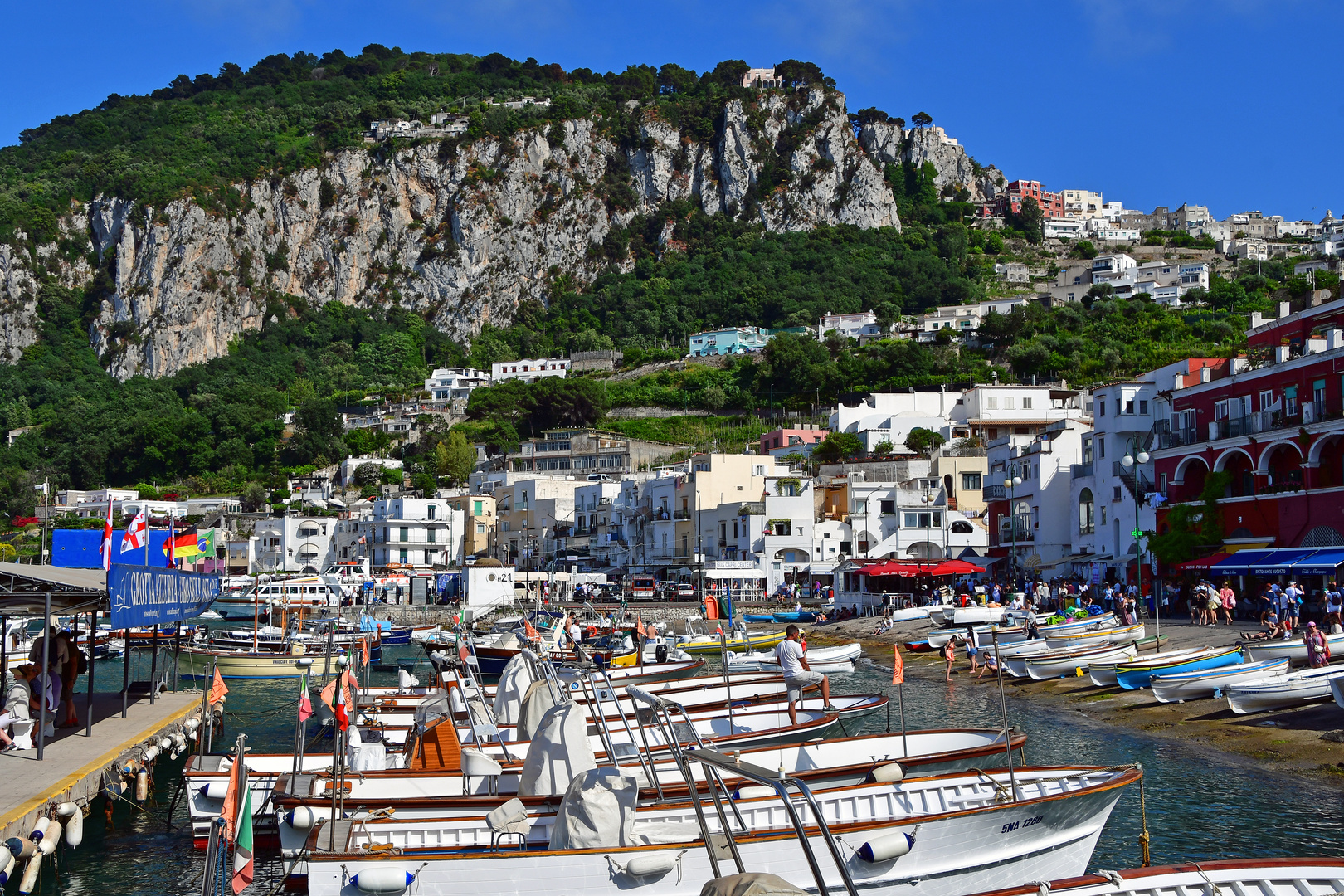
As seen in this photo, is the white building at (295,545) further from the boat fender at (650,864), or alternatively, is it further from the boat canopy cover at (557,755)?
the boat fender at (650,864)

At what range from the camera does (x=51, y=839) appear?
14.9 meters

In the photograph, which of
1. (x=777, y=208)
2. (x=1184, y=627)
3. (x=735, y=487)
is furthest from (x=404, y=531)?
(x=777, y=208)

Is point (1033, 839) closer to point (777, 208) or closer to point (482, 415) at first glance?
point (482, 415)

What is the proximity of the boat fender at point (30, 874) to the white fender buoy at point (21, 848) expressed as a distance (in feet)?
0.28

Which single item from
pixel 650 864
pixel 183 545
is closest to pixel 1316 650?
pixel 650 864

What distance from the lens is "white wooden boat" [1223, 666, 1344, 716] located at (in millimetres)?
23969

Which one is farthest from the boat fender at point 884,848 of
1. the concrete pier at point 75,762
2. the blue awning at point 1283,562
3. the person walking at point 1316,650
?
the blue awning at point 1283,562

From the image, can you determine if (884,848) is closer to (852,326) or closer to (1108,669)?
(1108,669)

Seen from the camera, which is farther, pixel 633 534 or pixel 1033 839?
pixel 633 534

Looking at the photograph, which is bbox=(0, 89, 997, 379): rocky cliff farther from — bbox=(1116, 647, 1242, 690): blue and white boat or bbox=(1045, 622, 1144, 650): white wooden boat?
bbox=(1116, 647, 1242, 690): blue and white boat

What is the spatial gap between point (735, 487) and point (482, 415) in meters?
54.9

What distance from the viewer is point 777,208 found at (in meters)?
176

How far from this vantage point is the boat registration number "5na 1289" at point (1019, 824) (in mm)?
12305

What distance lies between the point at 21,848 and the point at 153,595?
7.15 metres
